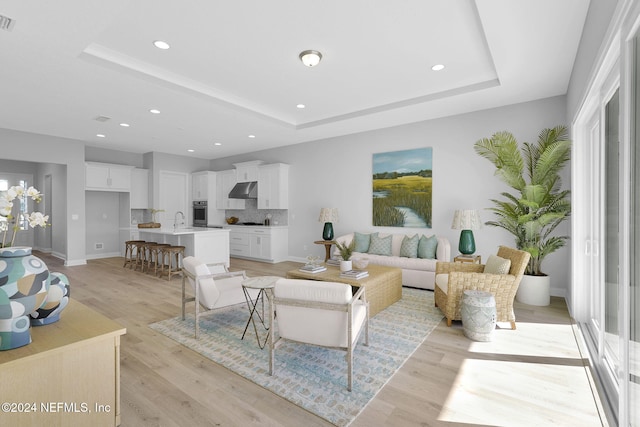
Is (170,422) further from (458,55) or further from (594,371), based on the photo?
(458,55)

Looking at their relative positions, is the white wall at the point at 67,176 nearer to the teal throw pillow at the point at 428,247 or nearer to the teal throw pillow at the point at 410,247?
the teal throw pillow at the point at 410,247

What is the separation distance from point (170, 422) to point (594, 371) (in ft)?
10.2

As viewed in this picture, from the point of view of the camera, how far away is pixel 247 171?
27.0ft

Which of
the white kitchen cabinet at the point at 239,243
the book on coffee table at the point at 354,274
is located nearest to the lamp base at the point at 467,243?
the book on coffee table at the point at 354,274

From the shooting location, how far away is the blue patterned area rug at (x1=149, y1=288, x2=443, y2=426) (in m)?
2.15

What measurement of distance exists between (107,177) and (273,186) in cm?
420

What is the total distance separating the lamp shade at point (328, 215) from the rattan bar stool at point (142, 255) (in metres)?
3.55

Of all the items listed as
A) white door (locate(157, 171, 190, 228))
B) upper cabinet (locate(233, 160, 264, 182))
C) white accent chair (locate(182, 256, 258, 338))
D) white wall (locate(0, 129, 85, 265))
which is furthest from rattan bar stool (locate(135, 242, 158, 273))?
white accent chair (locate(182, 256, 258, 338))

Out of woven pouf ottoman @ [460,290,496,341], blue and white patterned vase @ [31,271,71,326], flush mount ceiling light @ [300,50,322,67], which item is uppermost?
flush mount ceiling light @ [300,50,322,67]

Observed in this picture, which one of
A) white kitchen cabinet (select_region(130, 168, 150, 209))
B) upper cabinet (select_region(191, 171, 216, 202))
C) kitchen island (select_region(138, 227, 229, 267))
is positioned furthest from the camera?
upper cabinet (select_region(191, 171, 216, 202))

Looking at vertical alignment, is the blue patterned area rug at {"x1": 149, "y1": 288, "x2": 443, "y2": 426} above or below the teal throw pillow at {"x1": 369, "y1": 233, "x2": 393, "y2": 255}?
below

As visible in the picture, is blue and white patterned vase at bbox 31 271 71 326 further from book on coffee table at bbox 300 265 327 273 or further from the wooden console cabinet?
book on coffee table at bbox 300 265 327 273

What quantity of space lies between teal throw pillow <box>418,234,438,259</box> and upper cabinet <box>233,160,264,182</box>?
15.1 feet

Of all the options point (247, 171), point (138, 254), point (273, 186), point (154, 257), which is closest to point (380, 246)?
point (273, 186)
